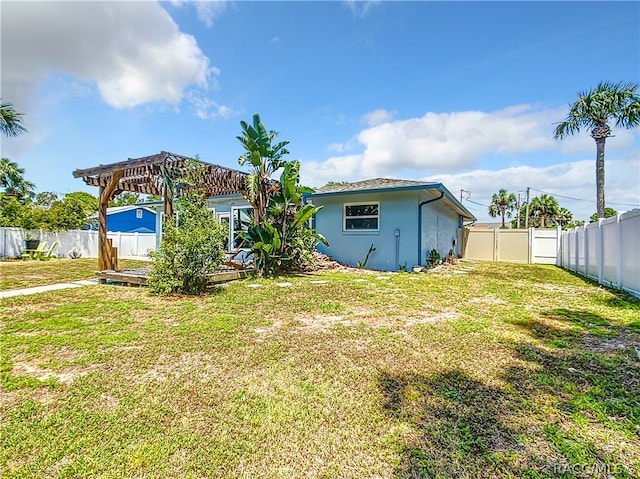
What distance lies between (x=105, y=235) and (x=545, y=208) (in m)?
42.4

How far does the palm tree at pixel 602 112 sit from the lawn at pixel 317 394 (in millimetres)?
13333

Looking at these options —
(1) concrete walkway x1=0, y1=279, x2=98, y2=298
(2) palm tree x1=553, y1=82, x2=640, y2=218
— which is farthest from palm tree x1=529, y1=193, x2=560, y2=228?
(1) concrete walkway x1=0, y1=279, x2=98, y2=298

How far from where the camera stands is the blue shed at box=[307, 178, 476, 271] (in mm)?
Answer: 11422

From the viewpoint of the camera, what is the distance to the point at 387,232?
11.9 metres

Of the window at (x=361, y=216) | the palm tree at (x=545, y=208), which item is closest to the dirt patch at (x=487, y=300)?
the window at (x=361, y=216)

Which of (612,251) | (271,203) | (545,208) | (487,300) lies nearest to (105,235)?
→ (271,203)

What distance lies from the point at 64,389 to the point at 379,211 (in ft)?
34.9

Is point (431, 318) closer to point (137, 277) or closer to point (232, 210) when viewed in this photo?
Result: point (137, 277)

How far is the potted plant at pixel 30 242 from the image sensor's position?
16.3 m

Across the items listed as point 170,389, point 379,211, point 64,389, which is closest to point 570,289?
point 379,211

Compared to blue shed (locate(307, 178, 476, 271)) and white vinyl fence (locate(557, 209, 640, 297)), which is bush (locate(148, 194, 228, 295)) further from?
white vinyl fence (locate(557, 209, 640, 297))

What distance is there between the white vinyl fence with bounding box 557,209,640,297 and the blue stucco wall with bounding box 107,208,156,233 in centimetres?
2650

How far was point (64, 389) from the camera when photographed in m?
2.71

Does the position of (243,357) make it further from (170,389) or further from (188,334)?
(188,334)
